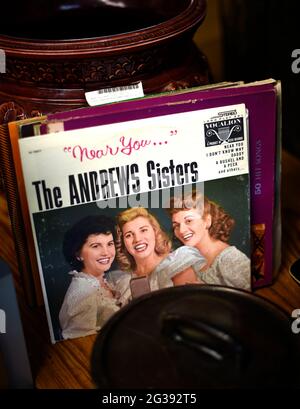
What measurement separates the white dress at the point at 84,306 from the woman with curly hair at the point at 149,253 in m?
0.03

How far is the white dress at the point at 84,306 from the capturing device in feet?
2.22

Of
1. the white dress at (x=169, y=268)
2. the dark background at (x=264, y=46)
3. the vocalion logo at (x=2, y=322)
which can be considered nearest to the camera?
the vocalion logo at (x=2, y=322)

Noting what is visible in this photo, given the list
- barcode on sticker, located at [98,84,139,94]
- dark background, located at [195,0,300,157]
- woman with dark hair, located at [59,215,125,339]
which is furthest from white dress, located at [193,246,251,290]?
dark background, located at [195,0,300,157]

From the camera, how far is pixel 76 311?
68 centimetres

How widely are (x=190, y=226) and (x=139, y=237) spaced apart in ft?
0.19

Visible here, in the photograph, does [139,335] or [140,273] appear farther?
[140,273]

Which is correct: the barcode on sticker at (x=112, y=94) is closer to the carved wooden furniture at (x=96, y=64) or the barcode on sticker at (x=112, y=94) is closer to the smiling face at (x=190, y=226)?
the carved wooden furniture at (x=96, y=64)

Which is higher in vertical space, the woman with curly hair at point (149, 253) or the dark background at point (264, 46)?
the dark background at point (264, 46)

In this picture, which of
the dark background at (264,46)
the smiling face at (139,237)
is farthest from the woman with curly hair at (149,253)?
the dark background at (264,46)

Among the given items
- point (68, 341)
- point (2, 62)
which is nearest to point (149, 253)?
point (68, 341)

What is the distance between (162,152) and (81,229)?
0.11 m

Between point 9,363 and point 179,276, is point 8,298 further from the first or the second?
point 179,276

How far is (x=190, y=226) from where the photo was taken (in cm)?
70
